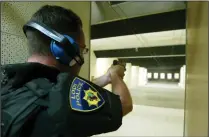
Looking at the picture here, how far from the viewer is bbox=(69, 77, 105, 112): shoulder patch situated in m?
0.57

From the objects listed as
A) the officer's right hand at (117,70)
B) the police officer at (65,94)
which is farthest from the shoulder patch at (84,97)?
the officer's right hand at (117,70)

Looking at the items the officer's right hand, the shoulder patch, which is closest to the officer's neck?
the shoulder patch

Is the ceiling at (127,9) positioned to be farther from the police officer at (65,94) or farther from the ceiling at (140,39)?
the police officer at (65,94)

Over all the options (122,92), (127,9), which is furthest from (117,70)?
(127,9)

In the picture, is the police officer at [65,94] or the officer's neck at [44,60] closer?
the police officer at [65,94]

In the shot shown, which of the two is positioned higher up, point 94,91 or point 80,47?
point 80,47

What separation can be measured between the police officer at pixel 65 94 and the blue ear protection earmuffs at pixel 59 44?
16mm

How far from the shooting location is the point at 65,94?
559 millimetres

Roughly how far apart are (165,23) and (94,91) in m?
2.51

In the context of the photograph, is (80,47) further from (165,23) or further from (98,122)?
(165,23)

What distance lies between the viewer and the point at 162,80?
51.2ft

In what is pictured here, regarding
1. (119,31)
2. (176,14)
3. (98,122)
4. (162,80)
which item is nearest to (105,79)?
(98,122)

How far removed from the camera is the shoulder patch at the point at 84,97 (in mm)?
569

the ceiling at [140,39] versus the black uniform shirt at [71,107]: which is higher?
the ceiling at [140,39]
